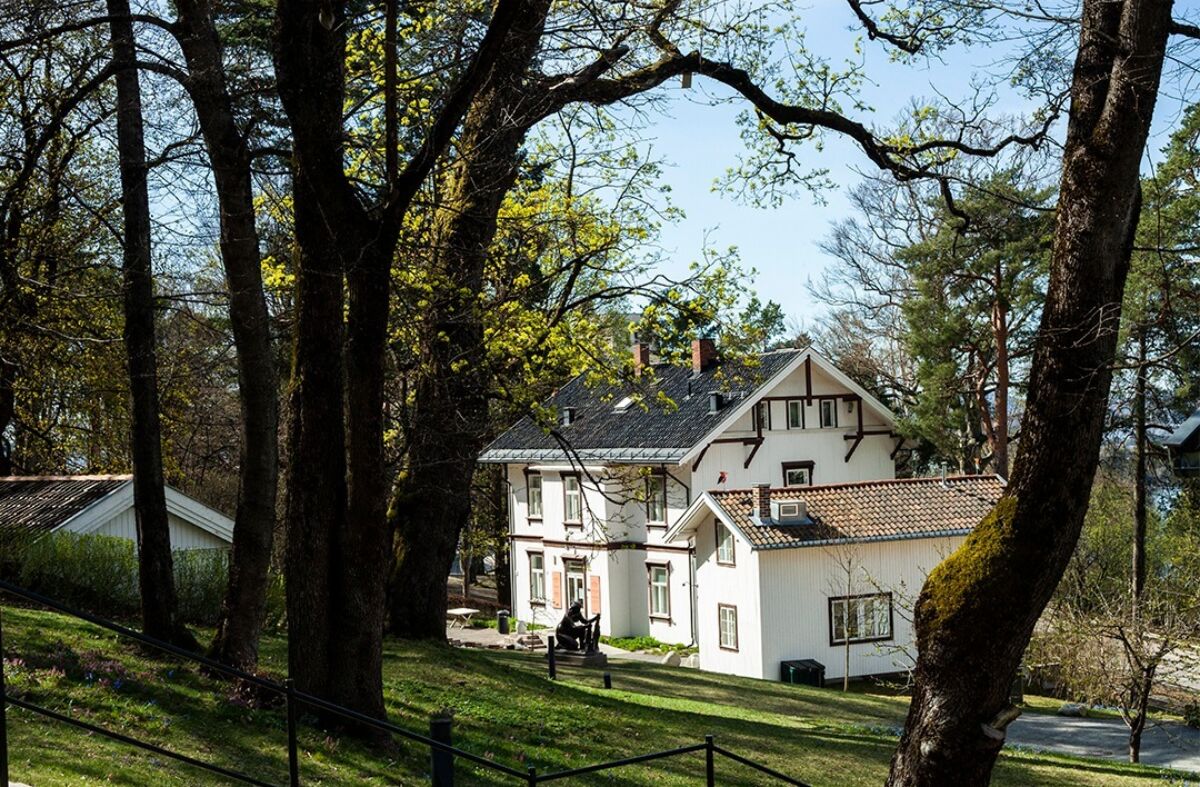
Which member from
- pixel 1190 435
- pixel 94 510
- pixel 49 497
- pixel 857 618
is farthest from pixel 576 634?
pixel 1190 435

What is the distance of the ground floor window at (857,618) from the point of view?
1334 inches

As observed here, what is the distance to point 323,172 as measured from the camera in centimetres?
1002

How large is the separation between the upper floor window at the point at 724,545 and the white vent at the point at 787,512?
1941 mm

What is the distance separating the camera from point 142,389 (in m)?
11.8

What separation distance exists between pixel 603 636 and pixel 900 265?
638 inches

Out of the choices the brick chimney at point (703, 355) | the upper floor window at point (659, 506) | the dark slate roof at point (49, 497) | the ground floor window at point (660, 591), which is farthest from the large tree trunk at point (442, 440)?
the brick chimney at point (703, 355)

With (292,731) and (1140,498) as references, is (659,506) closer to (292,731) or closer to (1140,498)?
(1140,498)

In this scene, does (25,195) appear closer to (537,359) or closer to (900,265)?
(537,359)

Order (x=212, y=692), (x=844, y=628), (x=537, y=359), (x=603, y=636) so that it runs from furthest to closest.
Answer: (x=603, y=636), (x=844, y=628), (x=537, y=359), (x=212, y=692)

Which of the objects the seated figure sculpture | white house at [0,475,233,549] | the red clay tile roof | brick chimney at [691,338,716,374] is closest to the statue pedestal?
the seated figure sculpture

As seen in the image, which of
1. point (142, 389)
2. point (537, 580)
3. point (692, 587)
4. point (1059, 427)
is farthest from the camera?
point (537, 580)

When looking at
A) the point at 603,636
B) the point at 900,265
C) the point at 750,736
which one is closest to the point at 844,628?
the point at 603,636

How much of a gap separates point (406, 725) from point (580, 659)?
17.1m

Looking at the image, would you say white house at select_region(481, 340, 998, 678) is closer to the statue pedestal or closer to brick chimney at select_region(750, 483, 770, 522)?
brick chimney at select_region(750, 483, 770, 522)
